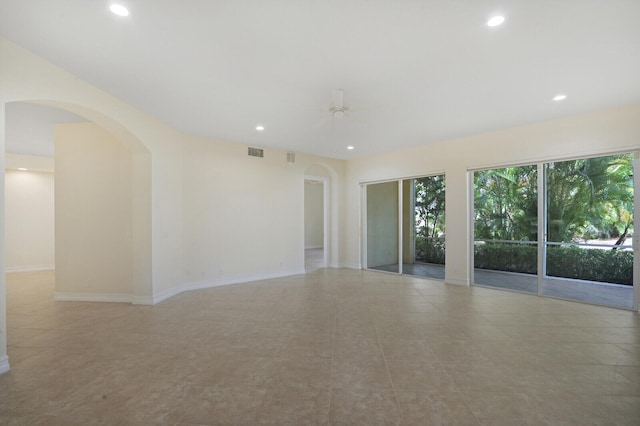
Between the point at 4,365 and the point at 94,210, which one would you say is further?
the point at 94,210

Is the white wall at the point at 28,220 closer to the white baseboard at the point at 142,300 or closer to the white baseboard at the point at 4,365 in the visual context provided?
the white baseboard at the point at 142,300

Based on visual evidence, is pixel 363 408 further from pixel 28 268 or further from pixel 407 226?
pixel 28 268

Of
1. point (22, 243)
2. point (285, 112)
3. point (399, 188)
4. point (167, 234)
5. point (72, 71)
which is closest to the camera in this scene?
point (72, 71)

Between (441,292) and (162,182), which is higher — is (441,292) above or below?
below

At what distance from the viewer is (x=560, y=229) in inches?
195

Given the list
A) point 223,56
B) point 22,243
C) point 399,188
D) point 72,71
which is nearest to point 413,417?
point 223,56

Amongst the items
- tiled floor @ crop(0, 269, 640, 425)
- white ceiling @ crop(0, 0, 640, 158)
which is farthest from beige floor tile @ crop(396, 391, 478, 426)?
white ceiling @ crop(0, 0, 640, 158)

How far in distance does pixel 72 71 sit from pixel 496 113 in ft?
18.4

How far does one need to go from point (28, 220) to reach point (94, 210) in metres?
5.18

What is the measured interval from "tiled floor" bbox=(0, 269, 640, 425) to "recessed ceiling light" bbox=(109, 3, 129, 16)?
3.01 metres

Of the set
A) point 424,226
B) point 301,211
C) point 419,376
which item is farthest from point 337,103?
point 424,226

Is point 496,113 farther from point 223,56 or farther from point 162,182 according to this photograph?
point 162,182

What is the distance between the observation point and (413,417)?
2029 mm

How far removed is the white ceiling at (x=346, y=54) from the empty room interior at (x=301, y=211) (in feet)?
0.09
